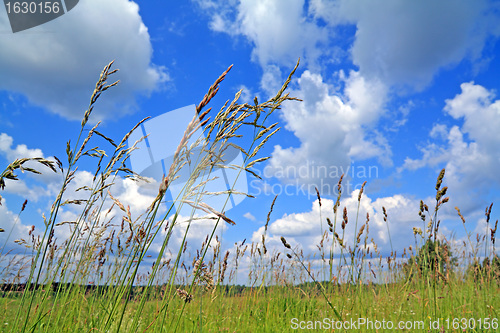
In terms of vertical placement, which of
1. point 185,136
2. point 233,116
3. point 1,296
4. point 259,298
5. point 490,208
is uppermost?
point 490,208

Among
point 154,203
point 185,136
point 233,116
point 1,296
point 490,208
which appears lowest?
point 1,296

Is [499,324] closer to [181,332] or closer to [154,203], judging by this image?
[181,332]

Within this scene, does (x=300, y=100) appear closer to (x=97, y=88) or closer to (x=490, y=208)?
(x=97, y=88)

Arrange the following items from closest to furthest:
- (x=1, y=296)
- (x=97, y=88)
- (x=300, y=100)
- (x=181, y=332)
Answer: (x=300, y=100)
(x=97, y=88)
(x=181, y=332)
(x=1, y=296)

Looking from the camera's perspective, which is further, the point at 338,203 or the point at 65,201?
the point at 338,203

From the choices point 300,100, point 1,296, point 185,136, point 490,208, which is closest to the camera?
point 185,136

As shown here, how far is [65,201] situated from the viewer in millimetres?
2096

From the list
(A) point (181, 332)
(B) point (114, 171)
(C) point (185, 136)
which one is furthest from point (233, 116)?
(A) point (181, 332)

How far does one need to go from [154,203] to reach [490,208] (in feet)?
11.0

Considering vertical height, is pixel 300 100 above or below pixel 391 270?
above

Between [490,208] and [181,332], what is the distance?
3.53m

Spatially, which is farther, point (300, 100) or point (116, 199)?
point (300, 100)

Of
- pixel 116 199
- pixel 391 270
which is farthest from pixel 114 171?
pixel 391 270

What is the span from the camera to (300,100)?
1.83 m
